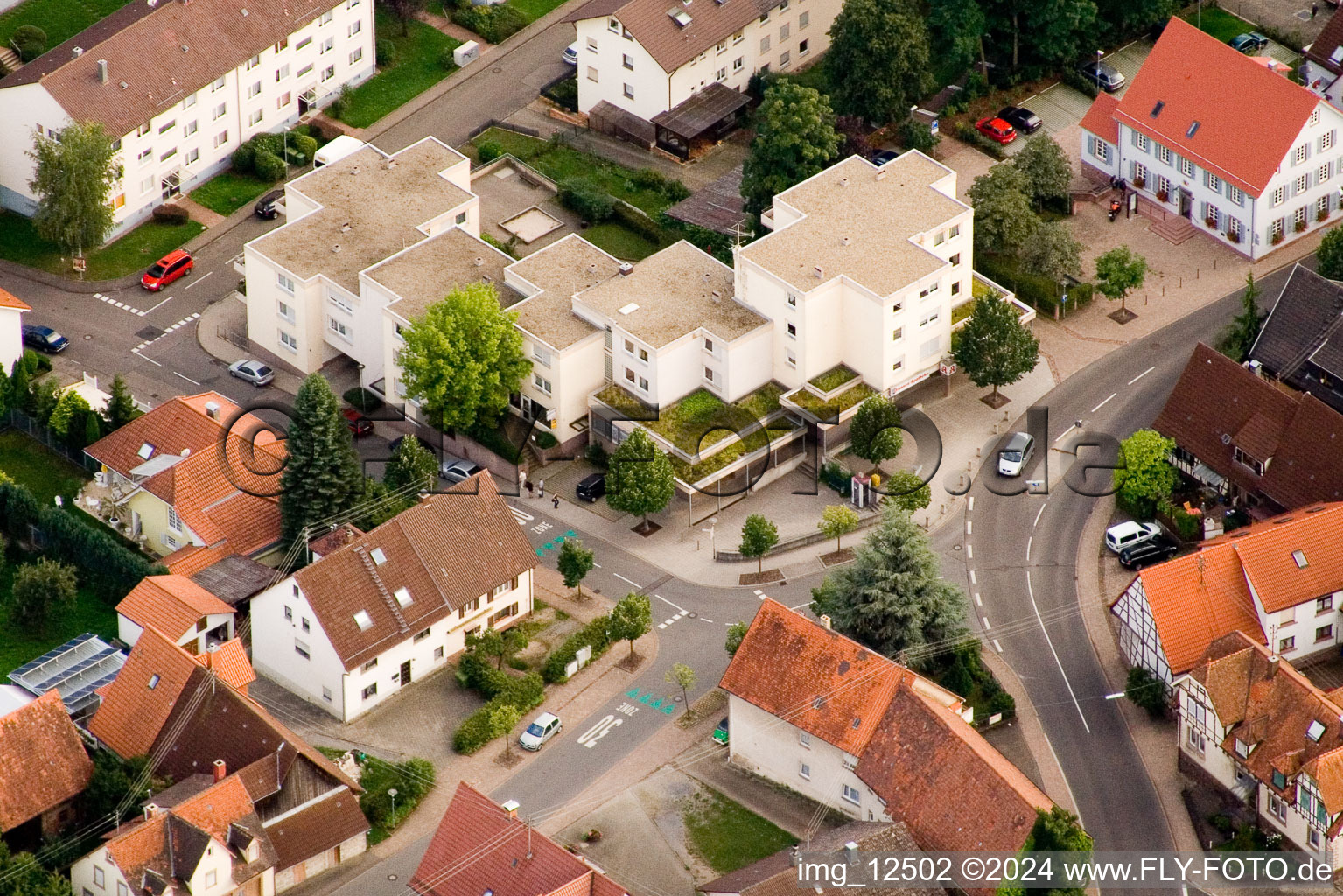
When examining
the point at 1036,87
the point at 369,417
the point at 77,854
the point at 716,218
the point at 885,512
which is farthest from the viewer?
the point at 1036,87

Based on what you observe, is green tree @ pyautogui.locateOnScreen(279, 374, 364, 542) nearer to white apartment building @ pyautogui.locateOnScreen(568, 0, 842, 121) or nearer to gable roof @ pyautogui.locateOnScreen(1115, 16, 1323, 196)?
white apartment building @ pyautogui.locateOnScreen(568, 0, 842, 121)

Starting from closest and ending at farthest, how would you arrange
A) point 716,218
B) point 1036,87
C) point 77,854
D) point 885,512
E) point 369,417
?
point 77,854 → point 885,512 → point 369,417 → point 716,218 → point 1036,87

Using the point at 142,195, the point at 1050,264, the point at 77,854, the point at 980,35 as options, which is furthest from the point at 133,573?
the point at 980,35

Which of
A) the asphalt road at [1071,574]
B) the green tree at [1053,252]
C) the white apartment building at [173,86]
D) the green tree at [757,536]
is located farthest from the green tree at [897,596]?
the white apartment building at [173,86]

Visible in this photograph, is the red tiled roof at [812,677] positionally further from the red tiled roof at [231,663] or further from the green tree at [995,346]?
the green tree at [995,346]

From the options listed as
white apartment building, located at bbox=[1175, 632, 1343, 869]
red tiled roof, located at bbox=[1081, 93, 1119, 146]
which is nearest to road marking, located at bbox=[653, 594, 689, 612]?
white apartment building, located at bbox=[1175, 632, 1343, 869]

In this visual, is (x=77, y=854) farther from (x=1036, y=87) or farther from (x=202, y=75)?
(x=1036, y=87)

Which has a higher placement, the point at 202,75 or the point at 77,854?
the point at 202,75
